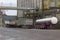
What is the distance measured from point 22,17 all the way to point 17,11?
192 mm

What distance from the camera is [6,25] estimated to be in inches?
150

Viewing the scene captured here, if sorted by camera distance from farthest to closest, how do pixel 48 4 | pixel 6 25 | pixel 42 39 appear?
pixel 48 4
pixel 6 25
pixel 42 39

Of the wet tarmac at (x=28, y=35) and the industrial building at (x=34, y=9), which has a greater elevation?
the industrial building at (x=34, y=9)

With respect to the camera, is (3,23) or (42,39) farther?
(3,23)

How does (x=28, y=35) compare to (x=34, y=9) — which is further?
(x=34, y=9)

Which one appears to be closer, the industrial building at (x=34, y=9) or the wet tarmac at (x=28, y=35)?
the wet tarmac at (x=28, y=35)

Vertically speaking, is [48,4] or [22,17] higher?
[48,4]

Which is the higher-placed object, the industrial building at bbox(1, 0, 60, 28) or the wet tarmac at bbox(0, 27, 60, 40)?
the industrial building at bbox(1, 0, 60, 28)

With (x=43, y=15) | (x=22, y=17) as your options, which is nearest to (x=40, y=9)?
(x=43, y=15)

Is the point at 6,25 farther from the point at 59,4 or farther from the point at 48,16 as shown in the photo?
the point at 59,4

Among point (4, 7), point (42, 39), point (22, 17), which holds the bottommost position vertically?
point (42, 39)

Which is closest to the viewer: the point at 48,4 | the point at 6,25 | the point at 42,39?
the point at 42,39

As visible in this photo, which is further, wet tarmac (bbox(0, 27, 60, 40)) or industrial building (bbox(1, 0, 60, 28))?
industrial building (bbox(1, 0, 60, 28))

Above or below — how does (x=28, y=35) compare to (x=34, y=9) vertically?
below
